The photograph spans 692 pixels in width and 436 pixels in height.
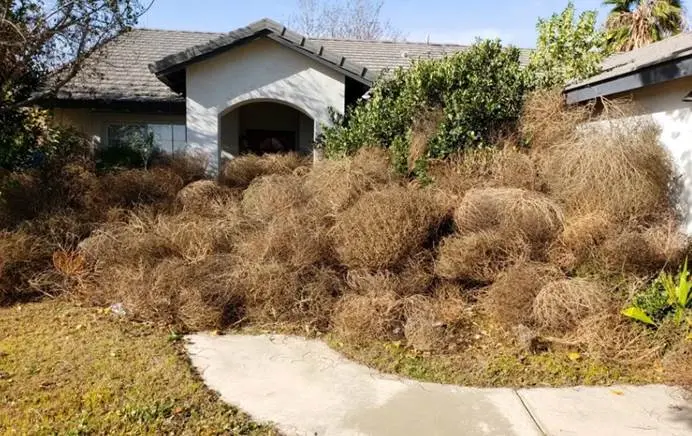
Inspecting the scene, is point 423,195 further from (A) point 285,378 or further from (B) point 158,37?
(B) point 158,37

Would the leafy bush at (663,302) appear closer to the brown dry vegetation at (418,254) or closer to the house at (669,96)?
the brown dry vegetation at (418,254)

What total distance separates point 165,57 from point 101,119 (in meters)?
3.21

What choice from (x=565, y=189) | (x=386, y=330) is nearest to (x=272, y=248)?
(x=386, y=330)

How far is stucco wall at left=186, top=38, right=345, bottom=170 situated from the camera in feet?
36.3

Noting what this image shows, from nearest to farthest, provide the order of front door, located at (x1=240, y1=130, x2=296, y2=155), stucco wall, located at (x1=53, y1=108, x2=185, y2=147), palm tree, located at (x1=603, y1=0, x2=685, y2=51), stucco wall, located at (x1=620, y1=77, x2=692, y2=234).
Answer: stucco wall, located at (x1=620, y1=77, x2=692, y2=234) → stucco wall, located at (x1=53, y1=108, x2=185, y2=147) → front door, located at (x1=240, y1=130, x2=296, y2=155) → palm tree, located at (x1=603, y1=0, x2=685, y2=51)

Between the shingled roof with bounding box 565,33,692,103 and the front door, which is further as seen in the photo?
the front door

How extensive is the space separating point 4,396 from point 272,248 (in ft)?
11.3

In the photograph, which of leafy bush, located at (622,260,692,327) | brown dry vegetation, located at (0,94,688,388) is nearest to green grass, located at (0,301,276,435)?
brown dry vegetation, located at (0,94,688,388)

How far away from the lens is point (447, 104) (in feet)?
29.8

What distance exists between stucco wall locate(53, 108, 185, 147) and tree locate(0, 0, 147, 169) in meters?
2.47

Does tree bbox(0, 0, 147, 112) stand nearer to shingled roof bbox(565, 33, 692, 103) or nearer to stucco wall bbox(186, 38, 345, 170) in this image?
stucco wall bbox(186, 38, 345, 170)

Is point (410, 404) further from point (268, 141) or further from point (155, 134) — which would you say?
point (268, 141)

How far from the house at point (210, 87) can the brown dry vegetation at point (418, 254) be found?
3.48 meters

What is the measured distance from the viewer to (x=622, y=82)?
26.3 feet
